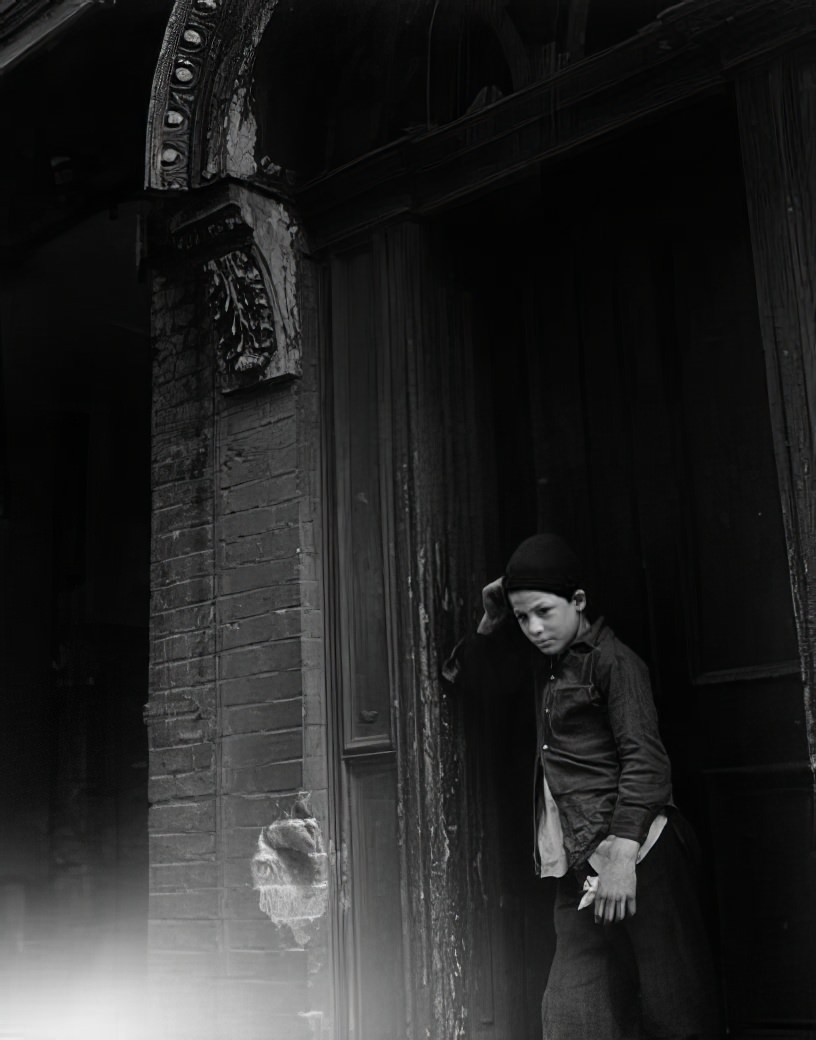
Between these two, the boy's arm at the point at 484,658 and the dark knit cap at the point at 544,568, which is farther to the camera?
the boy's arm at the point at 484,658

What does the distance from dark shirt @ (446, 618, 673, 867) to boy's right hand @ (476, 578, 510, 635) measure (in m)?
0.23

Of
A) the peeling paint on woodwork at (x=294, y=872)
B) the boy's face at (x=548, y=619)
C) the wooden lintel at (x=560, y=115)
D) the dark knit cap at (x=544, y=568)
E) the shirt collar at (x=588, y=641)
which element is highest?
the wooden lintel at (x=560, y=115)

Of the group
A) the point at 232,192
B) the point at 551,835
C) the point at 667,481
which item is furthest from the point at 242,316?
the point at 551,835

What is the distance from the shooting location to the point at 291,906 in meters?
4.48

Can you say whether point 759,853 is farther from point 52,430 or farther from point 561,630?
point 52,430

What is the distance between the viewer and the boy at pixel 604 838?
11.7 feet

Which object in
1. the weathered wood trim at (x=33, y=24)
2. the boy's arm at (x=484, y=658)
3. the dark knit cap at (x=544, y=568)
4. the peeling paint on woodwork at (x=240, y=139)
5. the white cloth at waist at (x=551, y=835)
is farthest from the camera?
the weathered wood trim at (x=33, y=24)

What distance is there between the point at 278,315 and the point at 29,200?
9.76ft

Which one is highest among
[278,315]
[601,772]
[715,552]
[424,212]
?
[424,212]

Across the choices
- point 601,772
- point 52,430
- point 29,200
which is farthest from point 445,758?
point 52,430

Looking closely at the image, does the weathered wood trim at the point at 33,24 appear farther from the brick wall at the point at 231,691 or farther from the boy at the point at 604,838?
the boy at the point at 604,838

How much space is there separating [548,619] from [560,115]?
188 centimetres

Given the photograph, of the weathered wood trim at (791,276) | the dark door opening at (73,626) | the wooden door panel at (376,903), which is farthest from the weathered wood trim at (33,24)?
the wooden door panel at (376,903)

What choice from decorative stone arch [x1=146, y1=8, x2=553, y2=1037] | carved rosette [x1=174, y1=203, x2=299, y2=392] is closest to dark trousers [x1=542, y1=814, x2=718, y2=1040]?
decorative stone arch [x1=146, y1=8, x2=553, y2=1037]
